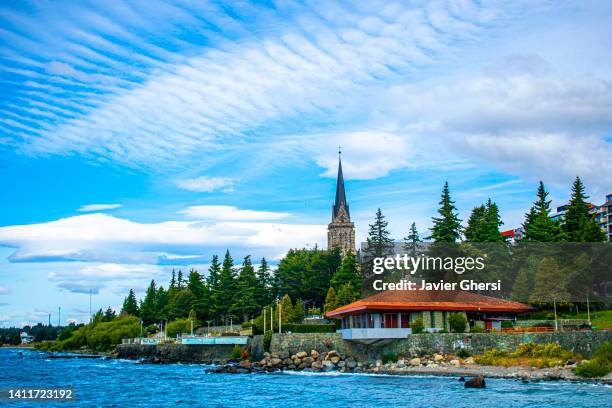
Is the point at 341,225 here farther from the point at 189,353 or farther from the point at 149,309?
the point at 189,353

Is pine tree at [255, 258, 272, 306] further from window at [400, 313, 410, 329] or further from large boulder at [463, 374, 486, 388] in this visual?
large boulder at [463, 374, 486, 388]

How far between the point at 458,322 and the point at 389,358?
6.92 metres

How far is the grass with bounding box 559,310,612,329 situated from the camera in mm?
59338

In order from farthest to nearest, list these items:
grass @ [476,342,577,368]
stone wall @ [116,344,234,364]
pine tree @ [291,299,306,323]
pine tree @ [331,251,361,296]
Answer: pine tree @ [291,299,306,323], pine tree @ [331,251,361,296], stone wall @ [116,344,234,364], grass @ [476,342,577,368]

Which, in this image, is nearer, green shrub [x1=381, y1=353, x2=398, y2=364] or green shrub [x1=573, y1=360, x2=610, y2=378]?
green shrub [x1=573, y1=360, x2=610, y2=378]

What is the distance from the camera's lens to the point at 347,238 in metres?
170

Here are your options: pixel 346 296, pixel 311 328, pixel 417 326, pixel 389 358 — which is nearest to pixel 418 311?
pixel 417 326

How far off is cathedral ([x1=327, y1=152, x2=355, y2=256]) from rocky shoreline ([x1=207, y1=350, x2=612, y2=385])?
10324 centimetres

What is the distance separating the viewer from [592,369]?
41844mm

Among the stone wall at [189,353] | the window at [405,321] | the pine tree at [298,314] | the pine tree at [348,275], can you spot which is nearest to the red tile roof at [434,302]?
the window at [405,321]

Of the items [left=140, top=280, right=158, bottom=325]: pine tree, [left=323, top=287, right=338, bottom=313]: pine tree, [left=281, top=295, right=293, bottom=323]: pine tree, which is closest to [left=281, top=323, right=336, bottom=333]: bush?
[left=323, top=287, right=338, bottom=313]: pine tree

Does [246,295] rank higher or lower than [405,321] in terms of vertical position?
higher

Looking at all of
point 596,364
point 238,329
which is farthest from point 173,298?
point 596,364

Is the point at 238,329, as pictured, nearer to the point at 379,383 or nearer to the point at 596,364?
the point at 379,383
